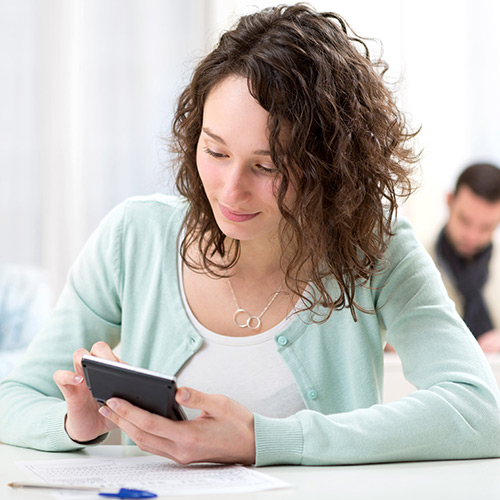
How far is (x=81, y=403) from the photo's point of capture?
3.64ft

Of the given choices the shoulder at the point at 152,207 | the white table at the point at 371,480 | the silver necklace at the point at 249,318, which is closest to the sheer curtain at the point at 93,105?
the shoulder at the point at 152,207

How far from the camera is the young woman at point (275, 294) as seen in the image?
109 centimetres

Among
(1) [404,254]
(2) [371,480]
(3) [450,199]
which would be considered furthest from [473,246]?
(2) [371,480]

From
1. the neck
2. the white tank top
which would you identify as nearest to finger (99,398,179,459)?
the white tank top

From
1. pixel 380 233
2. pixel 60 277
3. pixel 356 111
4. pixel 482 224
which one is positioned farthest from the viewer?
pixel 60 277

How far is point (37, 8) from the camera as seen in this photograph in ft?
12.4

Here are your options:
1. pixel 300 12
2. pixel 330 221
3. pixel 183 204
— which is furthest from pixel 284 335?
pixel 300 12

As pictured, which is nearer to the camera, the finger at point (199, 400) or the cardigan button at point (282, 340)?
the finger at point (199, 400)

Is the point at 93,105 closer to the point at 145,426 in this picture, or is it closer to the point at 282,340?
the point at 282,340

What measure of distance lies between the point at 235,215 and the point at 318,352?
321mm

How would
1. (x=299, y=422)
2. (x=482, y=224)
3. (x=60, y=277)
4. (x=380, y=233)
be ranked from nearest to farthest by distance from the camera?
(x=299, y=422)
(x=380, y=233)
(x=482, y=224)
(x=60, y=277)

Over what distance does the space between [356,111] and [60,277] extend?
9.36 feet

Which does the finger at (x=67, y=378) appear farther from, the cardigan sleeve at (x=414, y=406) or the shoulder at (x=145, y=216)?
the shoulder at (x=145, y=216)

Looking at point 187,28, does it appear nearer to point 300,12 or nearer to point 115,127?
point 115,127
